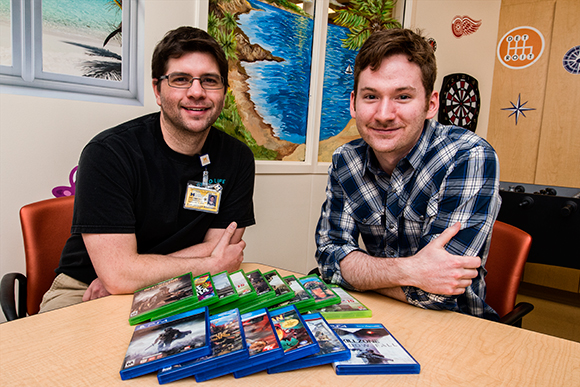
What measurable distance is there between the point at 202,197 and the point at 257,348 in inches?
36.0

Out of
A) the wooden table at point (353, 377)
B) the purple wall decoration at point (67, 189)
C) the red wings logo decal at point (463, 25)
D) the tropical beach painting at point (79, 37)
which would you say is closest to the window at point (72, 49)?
the tropical beach painting at point (79, 37)

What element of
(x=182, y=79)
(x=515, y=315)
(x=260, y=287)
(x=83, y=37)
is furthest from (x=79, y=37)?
(x=515, y=315)

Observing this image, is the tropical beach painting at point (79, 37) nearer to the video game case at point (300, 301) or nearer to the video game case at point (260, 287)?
the video game case at point (260, 287)

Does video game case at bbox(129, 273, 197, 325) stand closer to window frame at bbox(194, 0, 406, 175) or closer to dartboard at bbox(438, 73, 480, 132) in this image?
window frame at bbox(194, 0, 406, 175)

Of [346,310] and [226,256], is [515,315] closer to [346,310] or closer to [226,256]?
[346,310]

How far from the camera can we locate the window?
1.75 metres

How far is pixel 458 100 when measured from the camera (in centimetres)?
412

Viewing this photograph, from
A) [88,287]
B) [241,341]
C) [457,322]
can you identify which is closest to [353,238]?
[457,322]

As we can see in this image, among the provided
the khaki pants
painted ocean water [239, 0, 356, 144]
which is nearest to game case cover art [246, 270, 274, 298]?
the khaki pants

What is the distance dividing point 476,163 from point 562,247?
2480mm

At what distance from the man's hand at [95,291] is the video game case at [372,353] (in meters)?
0.91

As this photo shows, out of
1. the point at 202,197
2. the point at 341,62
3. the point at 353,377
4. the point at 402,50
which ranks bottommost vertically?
the point at 353,377

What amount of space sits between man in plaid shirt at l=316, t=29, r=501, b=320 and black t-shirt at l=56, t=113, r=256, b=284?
466 mm

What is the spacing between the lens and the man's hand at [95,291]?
1403 millimetres
